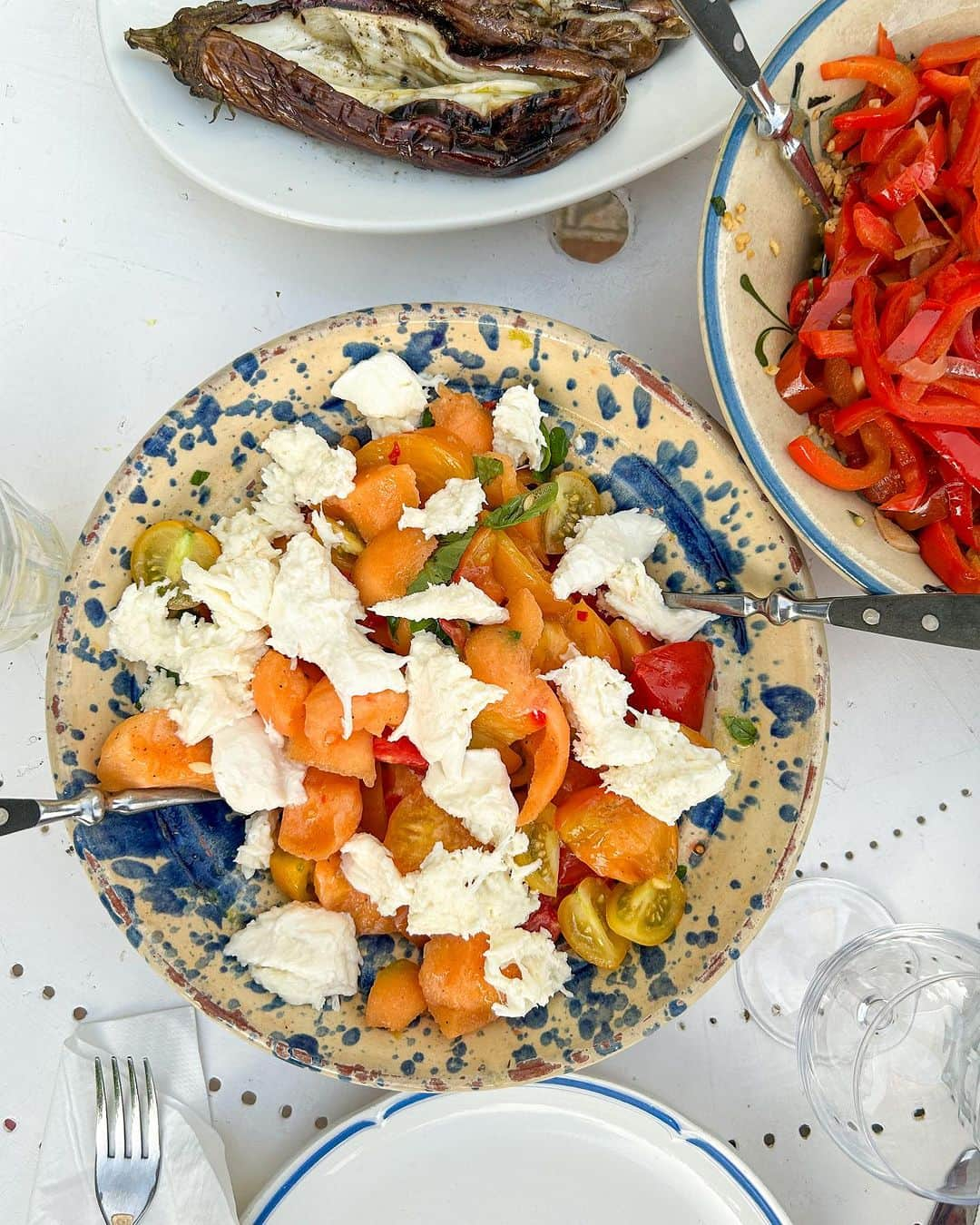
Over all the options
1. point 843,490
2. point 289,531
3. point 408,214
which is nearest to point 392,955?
point 289,531

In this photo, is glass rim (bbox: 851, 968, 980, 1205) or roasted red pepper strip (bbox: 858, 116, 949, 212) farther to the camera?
glass rim (bbox: 851, 968, 980, 1205)

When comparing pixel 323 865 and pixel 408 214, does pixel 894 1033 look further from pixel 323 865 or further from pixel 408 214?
pixel 408 214

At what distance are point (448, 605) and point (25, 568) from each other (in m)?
0.65

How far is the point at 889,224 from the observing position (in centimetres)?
129

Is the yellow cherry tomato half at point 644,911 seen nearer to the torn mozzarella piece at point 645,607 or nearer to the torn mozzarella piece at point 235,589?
the torn mozzarella piece at point 645,607

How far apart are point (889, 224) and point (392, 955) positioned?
117cm

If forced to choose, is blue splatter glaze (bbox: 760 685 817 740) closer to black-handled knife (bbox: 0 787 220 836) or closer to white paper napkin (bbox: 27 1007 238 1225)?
black-handled knife (bbox: 0 787 220 836)

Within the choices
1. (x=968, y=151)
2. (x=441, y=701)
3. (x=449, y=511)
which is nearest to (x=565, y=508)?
(x=449, y=511)

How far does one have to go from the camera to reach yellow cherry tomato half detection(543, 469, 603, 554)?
135cm

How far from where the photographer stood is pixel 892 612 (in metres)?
1.11

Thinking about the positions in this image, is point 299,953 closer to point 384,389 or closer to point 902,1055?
point 384,389

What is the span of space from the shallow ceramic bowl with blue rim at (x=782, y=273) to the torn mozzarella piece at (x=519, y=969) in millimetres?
614

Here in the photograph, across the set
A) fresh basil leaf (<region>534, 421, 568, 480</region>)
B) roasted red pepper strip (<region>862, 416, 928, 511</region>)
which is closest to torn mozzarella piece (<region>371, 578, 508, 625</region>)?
fresh basil leaf (<region>534, 421, 568, 480</region>)

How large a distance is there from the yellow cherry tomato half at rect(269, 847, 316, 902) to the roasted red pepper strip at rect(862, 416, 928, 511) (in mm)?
896
